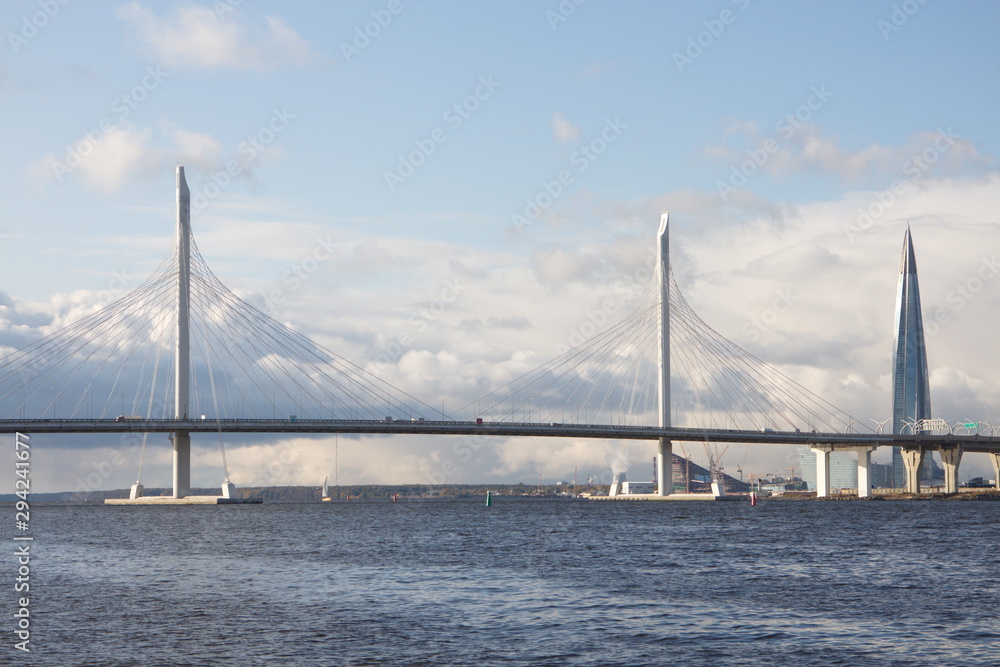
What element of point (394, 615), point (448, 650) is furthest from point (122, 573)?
point (448, 650)

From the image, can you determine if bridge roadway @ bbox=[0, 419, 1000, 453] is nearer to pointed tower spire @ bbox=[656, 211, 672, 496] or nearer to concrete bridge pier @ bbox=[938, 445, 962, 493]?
pointed tower spire @ bbox=[656, 211, 672, 496]

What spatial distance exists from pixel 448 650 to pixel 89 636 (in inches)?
343

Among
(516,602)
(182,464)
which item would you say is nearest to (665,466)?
(182,464)

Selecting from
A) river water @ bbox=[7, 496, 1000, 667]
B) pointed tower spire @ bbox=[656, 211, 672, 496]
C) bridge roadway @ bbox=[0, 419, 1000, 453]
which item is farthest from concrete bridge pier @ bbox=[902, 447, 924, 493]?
river water @ bbox=[7, 496, 1000, 667]

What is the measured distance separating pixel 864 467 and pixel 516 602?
115301 mm

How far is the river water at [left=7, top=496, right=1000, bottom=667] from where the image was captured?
22.2 meters

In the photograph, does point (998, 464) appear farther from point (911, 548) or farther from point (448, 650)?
point (448, 650)

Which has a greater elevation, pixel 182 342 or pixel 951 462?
pixel 182 342

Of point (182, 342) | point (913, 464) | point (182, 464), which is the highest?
point (182, 342)

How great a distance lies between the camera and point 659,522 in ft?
248

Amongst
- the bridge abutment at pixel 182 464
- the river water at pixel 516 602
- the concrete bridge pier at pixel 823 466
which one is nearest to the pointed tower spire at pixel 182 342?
the bridge abutment at pixel 182 464

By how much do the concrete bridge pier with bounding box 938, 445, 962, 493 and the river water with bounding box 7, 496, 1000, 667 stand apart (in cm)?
9974

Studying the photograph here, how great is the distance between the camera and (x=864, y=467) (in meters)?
134

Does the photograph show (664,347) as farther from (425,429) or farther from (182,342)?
(182,342)
